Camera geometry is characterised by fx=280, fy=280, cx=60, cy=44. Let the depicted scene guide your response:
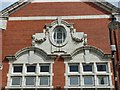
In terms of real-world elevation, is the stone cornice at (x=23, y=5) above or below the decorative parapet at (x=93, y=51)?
above

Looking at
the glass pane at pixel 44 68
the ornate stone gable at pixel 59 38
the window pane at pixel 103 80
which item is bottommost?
the window pane at pixel 103 80

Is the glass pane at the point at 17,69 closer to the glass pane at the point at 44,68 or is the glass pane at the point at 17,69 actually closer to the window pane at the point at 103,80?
the glass pane at the point at 44,68

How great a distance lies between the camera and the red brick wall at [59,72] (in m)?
15.2

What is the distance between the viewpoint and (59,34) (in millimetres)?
16719

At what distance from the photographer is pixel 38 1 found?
17.9 meters

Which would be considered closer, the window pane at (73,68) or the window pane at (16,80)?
the window pane at (16,80)

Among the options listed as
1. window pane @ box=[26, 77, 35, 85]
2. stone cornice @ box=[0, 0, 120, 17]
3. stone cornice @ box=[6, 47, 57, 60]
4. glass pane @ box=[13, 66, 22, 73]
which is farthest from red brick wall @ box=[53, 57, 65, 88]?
stone cornice @ box=[0, 0, 120, 17]

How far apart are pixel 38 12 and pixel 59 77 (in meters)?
4.55

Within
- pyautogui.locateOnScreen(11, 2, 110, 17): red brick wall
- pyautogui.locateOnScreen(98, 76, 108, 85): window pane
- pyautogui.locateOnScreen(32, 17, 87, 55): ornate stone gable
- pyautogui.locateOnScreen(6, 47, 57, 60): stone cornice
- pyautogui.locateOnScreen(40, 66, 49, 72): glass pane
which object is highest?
pyautogui.locateOnScreen(11, 2, 110, 17): red brick wall

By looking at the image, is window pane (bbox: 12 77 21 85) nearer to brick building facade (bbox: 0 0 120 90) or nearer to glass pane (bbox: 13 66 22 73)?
brick building facade (bbox: 0 0 120 90)

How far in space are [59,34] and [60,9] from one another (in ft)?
5.74

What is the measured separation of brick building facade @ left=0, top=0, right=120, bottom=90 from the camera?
1536 centimetres

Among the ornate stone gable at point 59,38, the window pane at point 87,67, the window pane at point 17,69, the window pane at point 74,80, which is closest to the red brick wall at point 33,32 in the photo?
the ornate stone gable at point 59,38

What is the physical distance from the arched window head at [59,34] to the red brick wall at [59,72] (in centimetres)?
120
